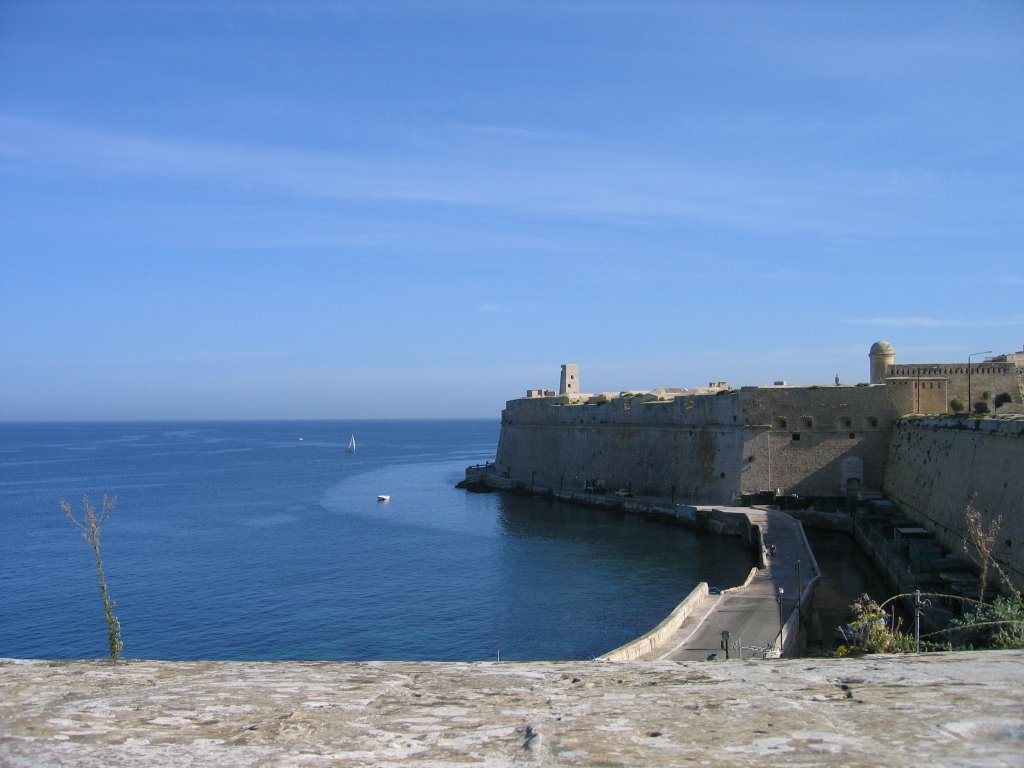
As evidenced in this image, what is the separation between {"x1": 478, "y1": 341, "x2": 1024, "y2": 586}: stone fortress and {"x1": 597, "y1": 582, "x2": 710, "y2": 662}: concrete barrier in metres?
5.86

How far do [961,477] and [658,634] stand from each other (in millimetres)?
11603

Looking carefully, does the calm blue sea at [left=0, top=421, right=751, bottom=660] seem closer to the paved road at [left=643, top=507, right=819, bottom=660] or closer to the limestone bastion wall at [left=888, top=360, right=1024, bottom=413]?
the paved road at [left=643, top=507, right=819, bottom=660]

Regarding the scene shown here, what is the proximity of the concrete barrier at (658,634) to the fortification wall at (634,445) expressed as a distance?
16.8 m

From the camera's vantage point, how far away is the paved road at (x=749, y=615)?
46.1 feet

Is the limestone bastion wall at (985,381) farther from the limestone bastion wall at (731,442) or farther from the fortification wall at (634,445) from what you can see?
the fortification wall at (634,445)

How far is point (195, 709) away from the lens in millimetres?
2182

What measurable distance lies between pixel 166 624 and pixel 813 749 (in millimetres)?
21345

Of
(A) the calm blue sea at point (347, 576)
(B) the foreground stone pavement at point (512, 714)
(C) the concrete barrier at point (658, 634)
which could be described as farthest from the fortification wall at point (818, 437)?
(B) the foreground stone pavement at point (512, 714)

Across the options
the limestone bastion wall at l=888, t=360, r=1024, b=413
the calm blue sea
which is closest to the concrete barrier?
the calm blue sea

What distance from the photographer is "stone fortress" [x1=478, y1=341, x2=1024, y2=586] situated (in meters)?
20.4

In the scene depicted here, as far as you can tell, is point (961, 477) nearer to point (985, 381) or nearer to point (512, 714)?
point (985, 381)

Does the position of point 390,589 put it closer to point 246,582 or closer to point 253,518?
point 246,582

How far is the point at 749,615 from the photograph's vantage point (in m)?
16.8

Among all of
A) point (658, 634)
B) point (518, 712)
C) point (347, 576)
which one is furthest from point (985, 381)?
point (518, 712)
